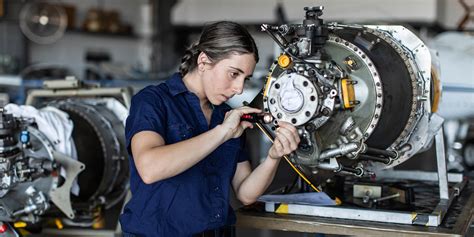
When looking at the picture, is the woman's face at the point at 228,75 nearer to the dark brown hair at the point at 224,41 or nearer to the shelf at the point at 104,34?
the dark brown hair at the point at 224,41

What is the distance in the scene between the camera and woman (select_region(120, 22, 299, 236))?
5.27 ft

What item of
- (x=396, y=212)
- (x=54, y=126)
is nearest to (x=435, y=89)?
(x=396, y=212)

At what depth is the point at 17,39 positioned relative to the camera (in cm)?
955

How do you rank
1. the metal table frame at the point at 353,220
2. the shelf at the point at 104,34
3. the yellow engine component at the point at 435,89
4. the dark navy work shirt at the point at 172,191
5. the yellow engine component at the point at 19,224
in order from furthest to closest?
the shelf at the point at 104,34 < the yellow engine component at the point at 19,224 < the yellow engine component at the point at 435,89 < the metal table frame at the point at 353,220 < the dark navy work shirt at the point at 172,191

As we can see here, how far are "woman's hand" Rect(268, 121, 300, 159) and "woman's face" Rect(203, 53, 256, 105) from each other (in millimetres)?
162

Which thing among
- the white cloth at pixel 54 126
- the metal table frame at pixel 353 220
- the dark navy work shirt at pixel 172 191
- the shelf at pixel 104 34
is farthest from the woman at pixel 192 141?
the shelf at pixel 104 34

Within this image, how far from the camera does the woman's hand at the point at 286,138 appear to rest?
1628 mm

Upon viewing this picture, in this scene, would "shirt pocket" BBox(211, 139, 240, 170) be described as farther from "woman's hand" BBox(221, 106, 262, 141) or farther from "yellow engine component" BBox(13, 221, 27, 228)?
"yellow engine component" BBox(13, 221, 27, 228)

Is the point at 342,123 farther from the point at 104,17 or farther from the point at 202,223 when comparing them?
the point at 104,17

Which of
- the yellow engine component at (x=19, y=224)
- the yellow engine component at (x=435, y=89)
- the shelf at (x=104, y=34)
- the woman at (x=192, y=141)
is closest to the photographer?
the woman at (x=192, y=141)

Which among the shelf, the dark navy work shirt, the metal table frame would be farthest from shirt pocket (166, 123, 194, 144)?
the shelf

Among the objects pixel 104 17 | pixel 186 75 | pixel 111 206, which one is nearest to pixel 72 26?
pixel 104 17

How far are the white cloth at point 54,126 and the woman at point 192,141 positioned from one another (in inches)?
31.8

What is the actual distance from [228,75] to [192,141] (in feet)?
0.72
